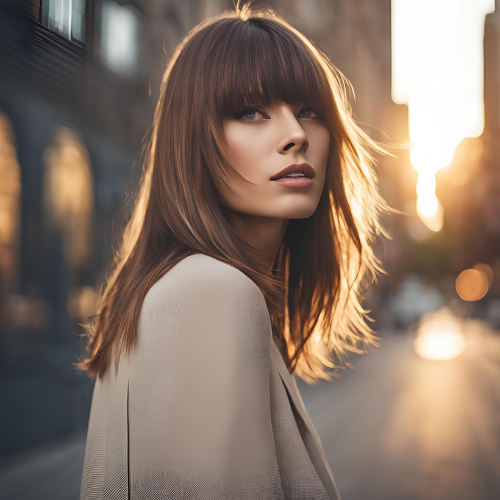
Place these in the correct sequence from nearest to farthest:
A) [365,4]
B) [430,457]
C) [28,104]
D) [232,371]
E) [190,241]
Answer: [232,371] < [190,241] < [430,457] < [28,104] < [365,4]

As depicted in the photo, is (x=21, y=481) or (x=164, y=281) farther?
(x=21, y=481)

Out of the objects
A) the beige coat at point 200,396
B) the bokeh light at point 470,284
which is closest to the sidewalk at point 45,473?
the beige coat at point 200,396

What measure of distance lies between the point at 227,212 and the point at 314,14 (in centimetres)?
2737

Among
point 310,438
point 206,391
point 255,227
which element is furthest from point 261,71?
point 310,438

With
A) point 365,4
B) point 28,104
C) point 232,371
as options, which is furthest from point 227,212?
point 365,4

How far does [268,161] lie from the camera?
1.19 m

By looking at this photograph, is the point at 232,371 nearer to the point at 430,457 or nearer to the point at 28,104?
the point at 430,457

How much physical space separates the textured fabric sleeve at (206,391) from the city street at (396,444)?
489cm

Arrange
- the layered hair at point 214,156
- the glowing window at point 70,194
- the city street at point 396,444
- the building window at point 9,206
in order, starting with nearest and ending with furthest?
1. the layered hair at point 214,156
2. the city street at point 396,444
3. the building window at point 9,206
4. the glowing window at point 70,194

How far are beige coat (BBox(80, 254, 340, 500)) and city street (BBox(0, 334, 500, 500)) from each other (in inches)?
189

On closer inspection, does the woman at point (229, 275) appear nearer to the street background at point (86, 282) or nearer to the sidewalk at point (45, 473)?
the street background at point (86, 282)

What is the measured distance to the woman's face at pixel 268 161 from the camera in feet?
3.91

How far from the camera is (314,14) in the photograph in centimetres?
2527

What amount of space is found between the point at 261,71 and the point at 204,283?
0.62 m
